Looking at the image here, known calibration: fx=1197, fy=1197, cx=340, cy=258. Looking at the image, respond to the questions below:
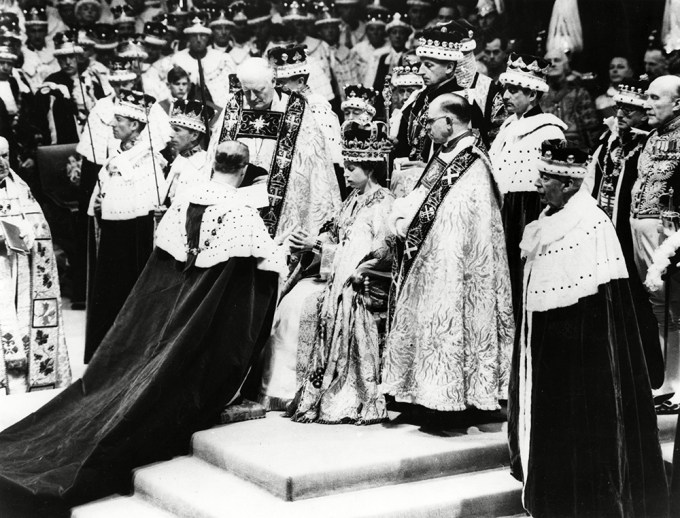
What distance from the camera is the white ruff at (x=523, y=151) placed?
730 cm

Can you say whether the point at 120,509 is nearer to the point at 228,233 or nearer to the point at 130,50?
the point at 228,233

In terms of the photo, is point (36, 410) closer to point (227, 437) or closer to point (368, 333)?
point (227, 437)

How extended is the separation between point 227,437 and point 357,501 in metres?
1.09

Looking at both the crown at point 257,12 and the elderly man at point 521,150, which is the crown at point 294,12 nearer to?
the crown at point 257,12

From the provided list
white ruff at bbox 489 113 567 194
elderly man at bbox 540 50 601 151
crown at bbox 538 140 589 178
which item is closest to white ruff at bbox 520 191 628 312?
crown at bbox 538 140 589 178

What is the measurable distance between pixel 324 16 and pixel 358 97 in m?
3.24

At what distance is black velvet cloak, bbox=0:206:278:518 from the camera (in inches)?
260

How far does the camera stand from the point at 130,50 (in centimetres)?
1097

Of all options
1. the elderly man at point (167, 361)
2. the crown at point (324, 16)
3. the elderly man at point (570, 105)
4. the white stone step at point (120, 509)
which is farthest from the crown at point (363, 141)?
the crown at point (324, 16)

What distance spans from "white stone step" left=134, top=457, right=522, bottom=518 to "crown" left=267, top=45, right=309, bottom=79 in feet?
10.8

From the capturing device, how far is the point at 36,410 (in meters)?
7.41

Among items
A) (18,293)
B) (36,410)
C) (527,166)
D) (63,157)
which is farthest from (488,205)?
(63,157)

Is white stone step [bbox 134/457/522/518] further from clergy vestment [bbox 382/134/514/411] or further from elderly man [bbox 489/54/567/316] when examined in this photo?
elderly man [bbox 489/54/567/316]

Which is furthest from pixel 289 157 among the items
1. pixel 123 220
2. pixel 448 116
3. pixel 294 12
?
pixel 294 12
